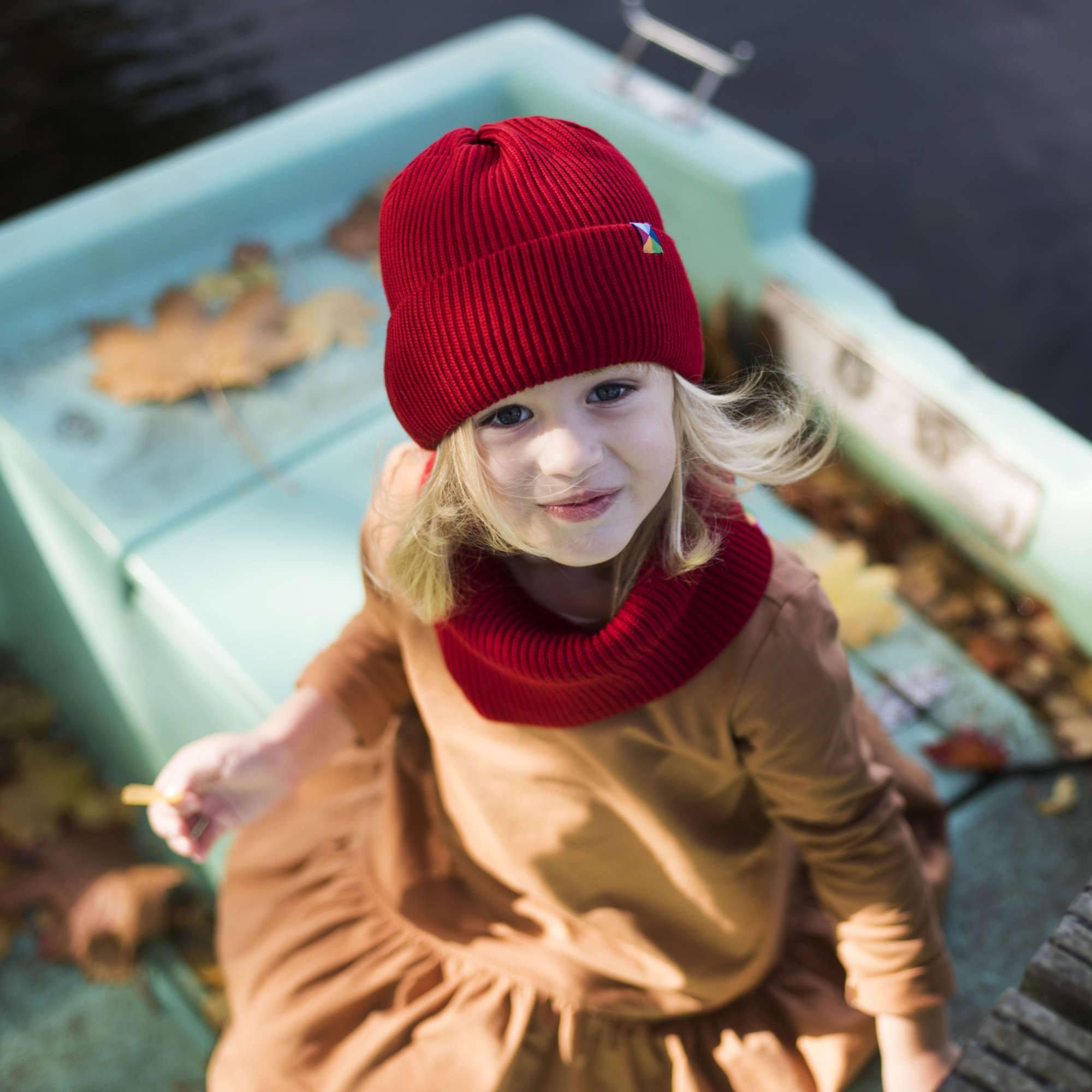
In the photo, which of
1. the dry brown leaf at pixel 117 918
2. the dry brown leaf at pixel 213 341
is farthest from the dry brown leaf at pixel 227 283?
the dry brown leaf at pixel 117 918

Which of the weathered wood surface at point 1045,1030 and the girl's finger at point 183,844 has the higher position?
the weathered wood surface at point 1045,1030

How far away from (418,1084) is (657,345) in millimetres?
700

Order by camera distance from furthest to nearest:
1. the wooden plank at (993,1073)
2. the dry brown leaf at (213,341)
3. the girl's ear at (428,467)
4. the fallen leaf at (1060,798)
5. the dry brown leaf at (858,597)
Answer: the dry brown leaf at (213,341), the dry brown leaf at (858,597), the fallen leaf at (1060,798), the girl's ear at (428,467), the wooden plank at (993,1073)

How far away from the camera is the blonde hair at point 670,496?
0.93 metres

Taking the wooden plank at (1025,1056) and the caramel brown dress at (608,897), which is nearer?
the wooden plank at (1025,1056)

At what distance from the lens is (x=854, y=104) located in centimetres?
240

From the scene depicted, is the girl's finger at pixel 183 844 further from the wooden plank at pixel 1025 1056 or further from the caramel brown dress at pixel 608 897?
the wooden plank at pixel 1025 1056

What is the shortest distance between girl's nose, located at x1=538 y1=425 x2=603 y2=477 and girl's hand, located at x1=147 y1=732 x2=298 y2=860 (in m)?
0.51

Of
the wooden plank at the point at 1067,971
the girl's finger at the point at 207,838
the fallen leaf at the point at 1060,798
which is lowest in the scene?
the girl's finger at the point at 207,838

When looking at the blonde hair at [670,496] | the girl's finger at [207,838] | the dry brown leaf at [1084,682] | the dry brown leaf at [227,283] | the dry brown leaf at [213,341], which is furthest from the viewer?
the dry brown leaf at [227,283]

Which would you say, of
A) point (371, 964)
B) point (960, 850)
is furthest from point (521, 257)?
point (960, 850)

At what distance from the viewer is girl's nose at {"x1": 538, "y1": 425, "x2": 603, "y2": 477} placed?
85 centimetres

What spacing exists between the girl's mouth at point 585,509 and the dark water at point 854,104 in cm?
136

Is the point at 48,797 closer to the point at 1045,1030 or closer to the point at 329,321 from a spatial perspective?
the point at 329,321
